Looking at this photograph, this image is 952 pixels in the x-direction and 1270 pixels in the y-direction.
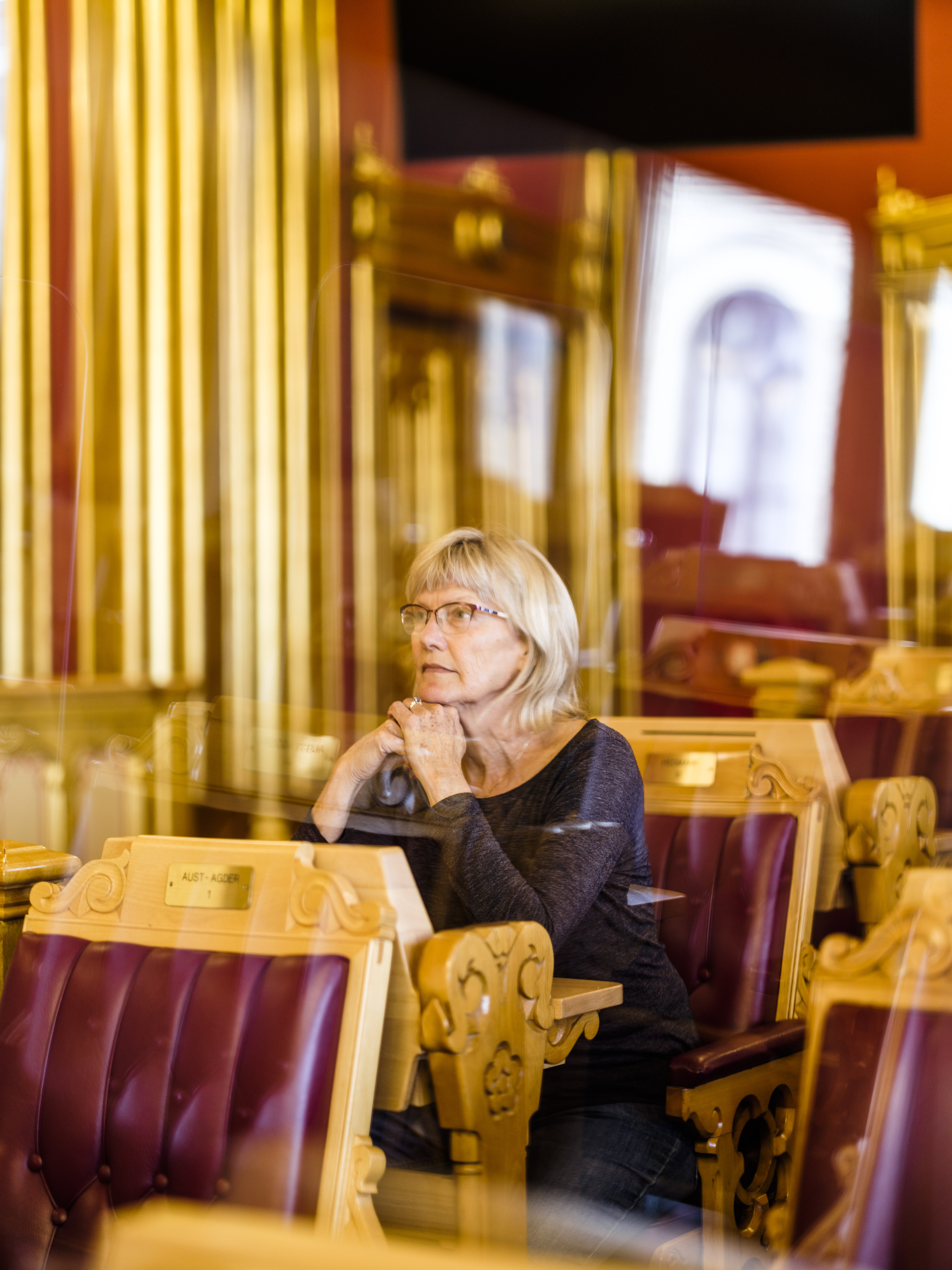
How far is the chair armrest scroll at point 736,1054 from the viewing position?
4.46 feet

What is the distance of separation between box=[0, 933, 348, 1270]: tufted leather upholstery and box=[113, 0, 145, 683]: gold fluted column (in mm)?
2134

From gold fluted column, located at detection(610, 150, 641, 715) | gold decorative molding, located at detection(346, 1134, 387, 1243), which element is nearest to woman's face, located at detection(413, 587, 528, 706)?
gold decorative molding, located at detection(346, 1134, 387, 1243)

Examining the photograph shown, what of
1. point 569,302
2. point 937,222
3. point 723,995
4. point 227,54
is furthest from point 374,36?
point 723,995

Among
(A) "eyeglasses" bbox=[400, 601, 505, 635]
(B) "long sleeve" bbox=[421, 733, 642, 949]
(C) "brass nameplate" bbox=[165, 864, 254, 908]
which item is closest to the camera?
(C) "brass nameplate" bbox=[165, 864, 254, 908]

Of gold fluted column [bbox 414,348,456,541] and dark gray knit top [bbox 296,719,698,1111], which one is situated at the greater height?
gold fluted column [bbox 414,348,456,541]

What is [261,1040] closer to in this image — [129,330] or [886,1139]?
[886,1139]

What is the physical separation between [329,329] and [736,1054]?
2.90m

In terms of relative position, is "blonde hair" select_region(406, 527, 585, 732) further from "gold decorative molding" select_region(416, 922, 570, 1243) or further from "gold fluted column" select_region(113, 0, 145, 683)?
"gold fluted column" select_region(113, 0, 145, 683)

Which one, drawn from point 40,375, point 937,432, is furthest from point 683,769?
point 40,375

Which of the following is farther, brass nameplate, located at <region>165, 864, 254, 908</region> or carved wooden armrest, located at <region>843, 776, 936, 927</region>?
carved wooden armrest, located at <region>843, 776, 936, 927</region>

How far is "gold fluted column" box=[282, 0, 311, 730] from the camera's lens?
371 centimetres

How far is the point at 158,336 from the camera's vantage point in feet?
11.4

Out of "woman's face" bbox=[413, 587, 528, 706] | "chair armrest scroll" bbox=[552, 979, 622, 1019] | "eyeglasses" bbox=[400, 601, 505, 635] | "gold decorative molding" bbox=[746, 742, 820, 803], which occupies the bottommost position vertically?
"chair armrest scroll" bbox=[552, 979, 622, 1019]

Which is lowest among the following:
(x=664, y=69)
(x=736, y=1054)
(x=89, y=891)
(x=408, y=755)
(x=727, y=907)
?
(x=736, y=1054)
